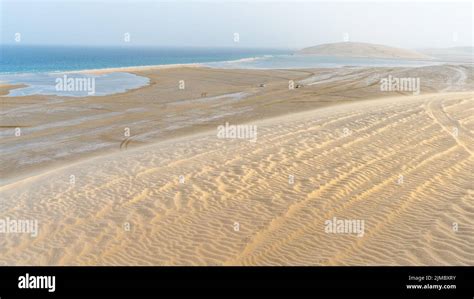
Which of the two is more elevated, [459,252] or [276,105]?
[276,105]

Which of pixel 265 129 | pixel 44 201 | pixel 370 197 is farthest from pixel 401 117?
pixel 44 201

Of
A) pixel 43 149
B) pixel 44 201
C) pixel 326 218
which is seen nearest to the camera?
pixel 326 218

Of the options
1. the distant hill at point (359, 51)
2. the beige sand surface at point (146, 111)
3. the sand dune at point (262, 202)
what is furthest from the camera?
the distant hill at point (359, 51)
